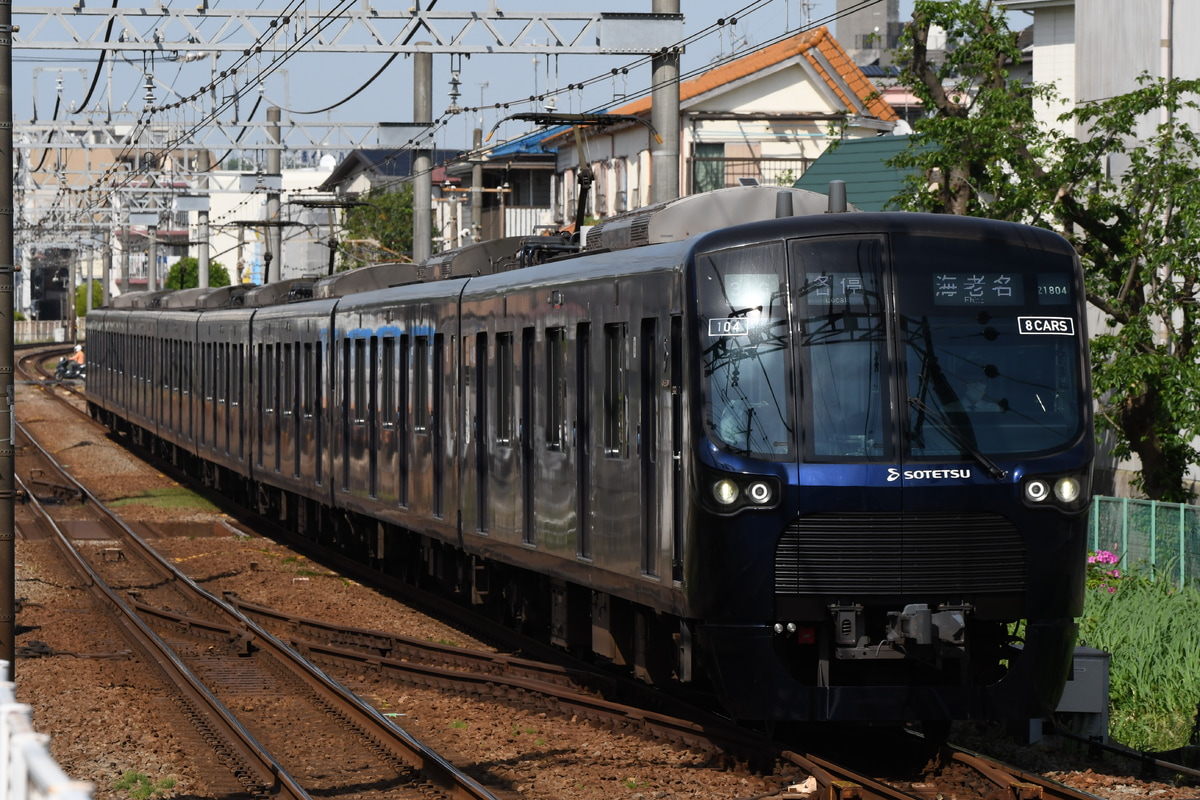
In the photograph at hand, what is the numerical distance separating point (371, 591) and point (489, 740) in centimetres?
715

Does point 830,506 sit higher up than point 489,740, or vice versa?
point 830,506

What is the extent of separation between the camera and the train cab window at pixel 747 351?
843 cm

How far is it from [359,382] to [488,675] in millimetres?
6036

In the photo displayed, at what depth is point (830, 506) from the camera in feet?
27.2

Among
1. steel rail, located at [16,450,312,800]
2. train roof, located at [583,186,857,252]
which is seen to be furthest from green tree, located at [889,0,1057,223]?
steel rail, located at [16,450,312,800]

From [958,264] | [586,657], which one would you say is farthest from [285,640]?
[958,264]

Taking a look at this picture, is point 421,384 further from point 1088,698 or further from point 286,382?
point 1088,698

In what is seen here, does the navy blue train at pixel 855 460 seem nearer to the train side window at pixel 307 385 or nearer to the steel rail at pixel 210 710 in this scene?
the steel rail at pixel 210 710

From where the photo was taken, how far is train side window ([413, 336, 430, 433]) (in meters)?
14.7

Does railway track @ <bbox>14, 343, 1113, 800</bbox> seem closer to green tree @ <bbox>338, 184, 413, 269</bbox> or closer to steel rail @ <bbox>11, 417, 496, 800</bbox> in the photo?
steel rail @ <bbox>11, 417, 496, 800</bbox>

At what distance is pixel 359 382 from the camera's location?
56.6ft

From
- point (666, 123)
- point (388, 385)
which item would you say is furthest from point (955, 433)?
point (388, 385)

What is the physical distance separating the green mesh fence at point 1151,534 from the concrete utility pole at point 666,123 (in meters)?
5.18

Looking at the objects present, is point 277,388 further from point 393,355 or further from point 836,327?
point 836,327
